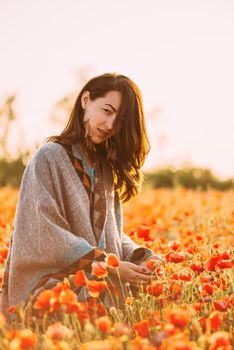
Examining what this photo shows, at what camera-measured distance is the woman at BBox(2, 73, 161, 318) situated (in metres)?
2.79

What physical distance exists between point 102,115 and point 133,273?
0.84 m

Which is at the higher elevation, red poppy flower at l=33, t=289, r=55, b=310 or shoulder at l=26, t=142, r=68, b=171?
shoulder at l=26, t=142, r=68, b=171

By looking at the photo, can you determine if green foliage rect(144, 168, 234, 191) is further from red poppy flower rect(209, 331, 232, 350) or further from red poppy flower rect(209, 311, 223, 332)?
red poppy flower rect(209, 331, 232, 350)

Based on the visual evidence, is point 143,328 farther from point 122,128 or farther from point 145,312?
point 122,128

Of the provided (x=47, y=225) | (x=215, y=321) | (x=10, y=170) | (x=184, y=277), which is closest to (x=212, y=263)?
(x=184, y=277)

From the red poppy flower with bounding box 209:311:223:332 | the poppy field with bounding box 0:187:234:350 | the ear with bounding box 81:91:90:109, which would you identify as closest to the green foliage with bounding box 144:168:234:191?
the poppy field with bounding box 0:187:234:350

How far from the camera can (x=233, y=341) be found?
2.65 metres

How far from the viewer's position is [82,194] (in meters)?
3.04

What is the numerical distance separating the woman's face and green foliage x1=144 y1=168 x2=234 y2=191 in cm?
1154

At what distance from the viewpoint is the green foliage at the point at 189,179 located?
14.8 meters

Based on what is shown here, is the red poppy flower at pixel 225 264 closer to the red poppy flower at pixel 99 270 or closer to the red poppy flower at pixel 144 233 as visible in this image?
the red poppy flower at pixel 99 270

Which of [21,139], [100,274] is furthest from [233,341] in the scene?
[21,139]

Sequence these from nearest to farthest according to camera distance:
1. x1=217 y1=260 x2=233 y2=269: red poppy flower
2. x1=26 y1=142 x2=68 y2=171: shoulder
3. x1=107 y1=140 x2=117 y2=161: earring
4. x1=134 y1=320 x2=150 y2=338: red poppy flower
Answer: x1=134 y1=320 x2=150 y2=338: red poppy flower
x1=217 y1=260 x2=233 y2=269: red poppy flower
x1=26 y1=142 x2=68 y2=171: shoulder
x1=107 y1=140 x2=117 y2=161: earring

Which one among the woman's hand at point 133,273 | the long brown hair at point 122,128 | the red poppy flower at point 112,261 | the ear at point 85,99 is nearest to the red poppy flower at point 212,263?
the woman's hand at point 133,273
